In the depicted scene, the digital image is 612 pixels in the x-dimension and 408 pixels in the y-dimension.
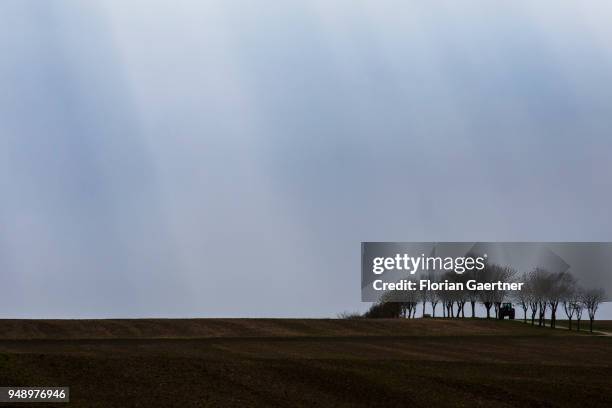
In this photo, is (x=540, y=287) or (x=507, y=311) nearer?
(x=540, y=287)

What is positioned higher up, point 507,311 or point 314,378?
point 507,311

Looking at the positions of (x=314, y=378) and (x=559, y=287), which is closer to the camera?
(x=314, y=378)

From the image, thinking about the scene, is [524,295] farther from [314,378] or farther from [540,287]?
[314,378]

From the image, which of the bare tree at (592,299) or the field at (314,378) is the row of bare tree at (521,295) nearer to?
the bare tree at (592,299)

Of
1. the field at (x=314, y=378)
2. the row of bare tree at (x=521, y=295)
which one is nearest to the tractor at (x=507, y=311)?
the row of bare tree at (x=521, y=295)

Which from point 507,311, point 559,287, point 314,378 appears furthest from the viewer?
point 507,311

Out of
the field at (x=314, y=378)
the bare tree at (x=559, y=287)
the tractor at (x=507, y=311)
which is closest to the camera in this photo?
the field at (x=314, y=378)

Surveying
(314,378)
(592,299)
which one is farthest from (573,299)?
(314,378)

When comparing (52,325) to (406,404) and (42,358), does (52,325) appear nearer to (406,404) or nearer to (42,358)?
(42,358)

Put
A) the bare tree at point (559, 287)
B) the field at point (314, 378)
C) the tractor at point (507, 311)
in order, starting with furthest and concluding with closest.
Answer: the tractor at point (507, 311)
the bare tree at point (559, 287)
the field at point (314, 378)

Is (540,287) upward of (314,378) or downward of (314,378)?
upward

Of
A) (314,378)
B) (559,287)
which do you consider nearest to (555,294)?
(559,287)

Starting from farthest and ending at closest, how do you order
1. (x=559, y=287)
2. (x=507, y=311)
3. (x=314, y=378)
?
(x=507, y=311), (x=559, y=287), (x=314, y=378)

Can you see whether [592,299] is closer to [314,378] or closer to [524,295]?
[524,295]
